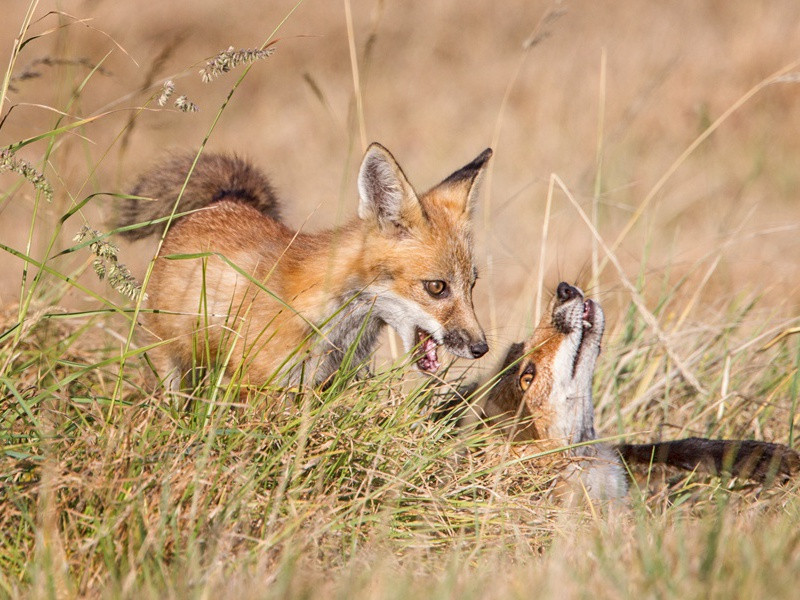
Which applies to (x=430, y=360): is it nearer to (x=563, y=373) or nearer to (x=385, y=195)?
(x=563, y=373)

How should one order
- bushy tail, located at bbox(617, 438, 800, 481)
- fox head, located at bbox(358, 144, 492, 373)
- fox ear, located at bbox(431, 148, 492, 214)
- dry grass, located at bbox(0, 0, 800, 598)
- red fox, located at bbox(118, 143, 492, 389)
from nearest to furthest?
dry grass, located at bbox(0, 0, 800, 598)
bushy tail, located at bbox(617, 438, 800, 481)
red fox, located at bbox(118, 143, 492, 389)
fox head, located at bbox(358, 144, 492, 373)
fox ear, located at bbox(431, 148, 492, 214)

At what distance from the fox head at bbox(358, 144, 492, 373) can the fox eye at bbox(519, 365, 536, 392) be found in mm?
228

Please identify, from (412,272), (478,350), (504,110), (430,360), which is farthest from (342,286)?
(504,110)

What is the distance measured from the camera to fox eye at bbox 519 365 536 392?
14.1 feet

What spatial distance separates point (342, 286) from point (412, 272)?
36cm

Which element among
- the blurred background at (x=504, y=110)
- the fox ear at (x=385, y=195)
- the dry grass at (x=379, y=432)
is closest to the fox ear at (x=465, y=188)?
the dry grass at (x=379, y=432)

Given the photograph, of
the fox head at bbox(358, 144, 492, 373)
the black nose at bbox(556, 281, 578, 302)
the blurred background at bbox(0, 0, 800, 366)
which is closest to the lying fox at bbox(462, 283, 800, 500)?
the black nose at bbox(556, 281, 578, 302)

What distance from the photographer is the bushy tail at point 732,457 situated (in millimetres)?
3646

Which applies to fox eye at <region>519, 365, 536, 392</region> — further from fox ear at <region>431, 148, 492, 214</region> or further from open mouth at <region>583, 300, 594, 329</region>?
fox ear at <region>431, 148, 492, 214</region>

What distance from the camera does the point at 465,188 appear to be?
507 cm

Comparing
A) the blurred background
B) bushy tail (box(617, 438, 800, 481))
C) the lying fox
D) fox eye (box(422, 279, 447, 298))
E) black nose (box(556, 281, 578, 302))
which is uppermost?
the blurred background

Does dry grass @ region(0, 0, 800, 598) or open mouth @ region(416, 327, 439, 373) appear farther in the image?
open mouth @ region(416, 327, 439, 373)

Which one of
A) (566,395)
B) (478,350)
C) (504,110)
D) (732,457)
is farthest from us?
(504,110)

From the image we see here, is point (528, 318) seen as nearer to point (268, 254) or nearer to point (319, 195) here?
point (268, 254)
